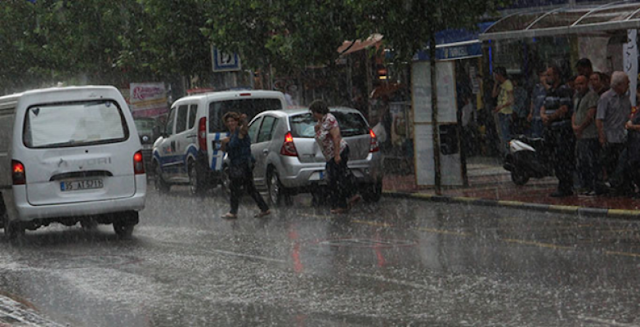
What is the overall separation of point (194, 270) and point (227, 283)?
3.61 ft

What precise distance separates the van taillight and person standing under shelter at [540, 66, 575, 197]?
6990 mm

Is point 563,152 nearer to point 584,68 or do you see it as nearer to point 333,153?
point 584,68

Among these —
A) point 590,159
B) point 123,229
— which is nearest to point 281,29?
point 590,159

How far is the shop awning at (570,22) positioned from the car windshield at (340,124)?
2.86 m

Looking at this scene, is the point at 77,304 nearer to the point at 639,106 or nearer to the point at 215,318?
the point at 215,318

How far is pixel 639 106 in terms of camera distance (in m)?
17.0

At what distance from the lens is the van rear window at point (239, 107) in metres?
22.4

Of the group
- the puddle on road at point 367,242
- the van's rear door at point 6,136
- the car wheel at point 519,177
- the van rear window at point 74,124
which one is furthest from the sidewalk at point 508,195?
the van's rear door at point 6,136

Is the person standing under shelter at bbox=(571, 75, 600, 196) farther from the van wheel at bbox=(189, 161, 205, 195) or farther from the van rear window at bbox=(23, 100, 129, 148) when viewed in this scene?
the van wheel at bbox=(189, 161, 205, 195)

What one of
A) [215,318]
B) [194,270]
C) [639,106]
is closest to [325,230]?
[194,270]

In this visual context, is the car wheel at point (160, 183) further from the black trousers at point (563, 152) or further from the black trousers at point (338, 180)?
the black trousers at point (563, 152)

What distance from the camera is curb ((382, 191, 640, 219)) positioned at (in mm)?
14891

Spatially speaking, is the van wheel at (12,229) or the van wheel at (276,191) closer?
the van wheel at (12,229)

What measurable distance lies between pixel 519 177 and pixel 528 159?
0.54 m
